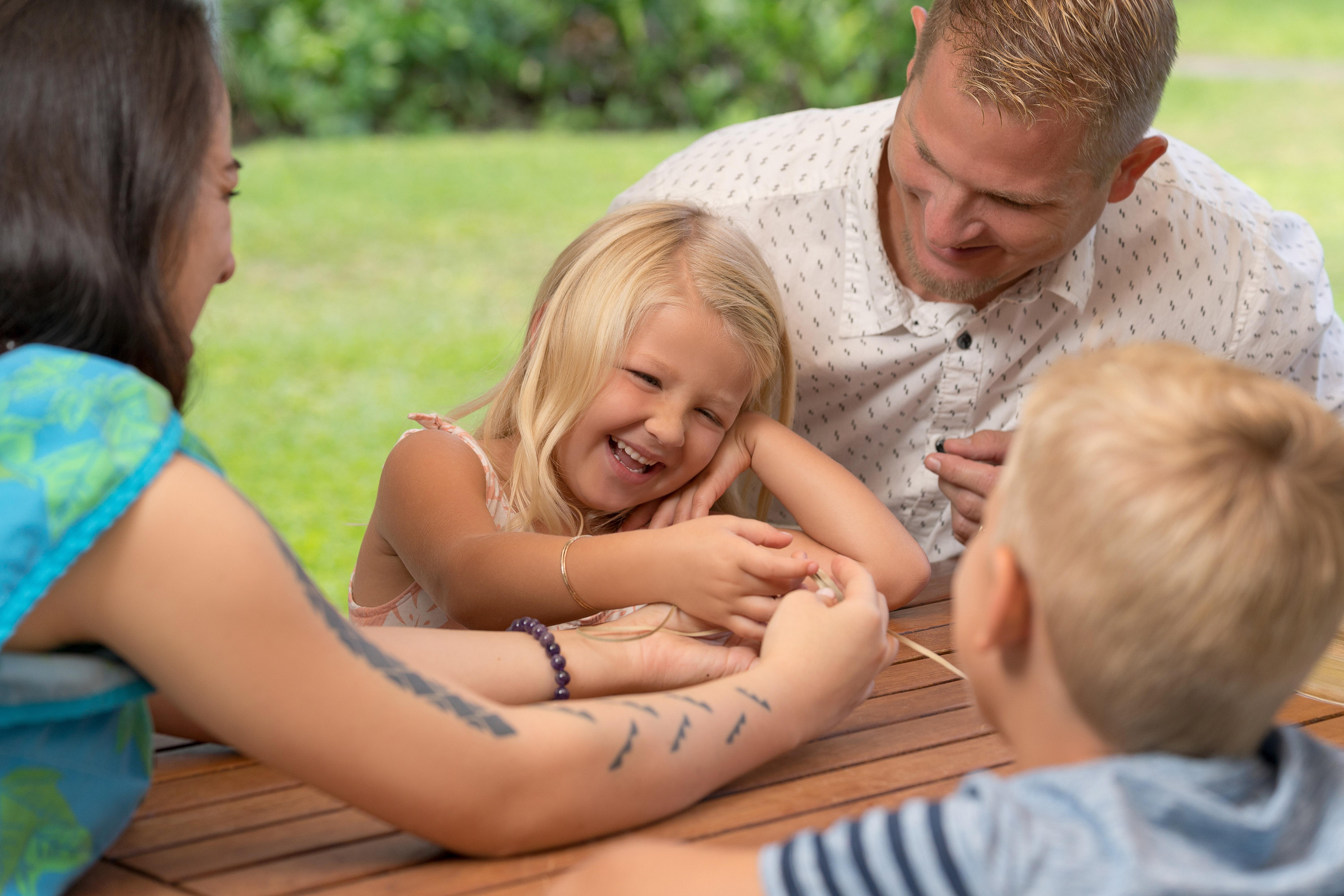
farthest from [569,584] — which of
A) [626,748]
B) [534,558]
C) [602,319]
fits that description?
[626,748]

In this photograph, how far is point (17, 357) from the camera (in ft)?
3.64

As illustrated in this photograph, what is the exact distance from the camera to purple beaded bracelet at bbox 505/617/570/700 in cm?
158

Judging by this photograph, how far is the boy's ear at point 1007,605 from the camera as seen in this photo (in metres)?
1.04

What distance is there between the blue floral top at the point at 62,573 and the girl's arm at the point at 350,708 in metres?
0.02

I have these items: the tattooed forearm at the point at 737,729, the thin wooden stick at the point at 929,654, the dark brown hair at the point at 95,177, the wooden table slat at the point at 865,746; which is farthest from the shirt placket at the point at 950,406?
the dark brown hair at the point at 95,177

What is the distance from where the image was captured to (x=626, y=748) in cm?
128

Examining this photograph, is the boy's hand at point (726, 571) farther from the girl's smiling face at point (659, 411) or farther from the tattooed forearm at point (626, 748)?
the tattooed forearm at point (626, 748)

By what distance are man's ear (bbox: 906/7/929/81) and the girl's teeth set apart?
2.65 feet

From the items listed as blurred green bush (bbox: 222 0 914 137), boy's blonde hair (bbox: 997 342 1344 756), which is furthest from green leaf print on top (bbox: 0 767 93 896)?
blurred green bush (bbox: 222 0 914 137)

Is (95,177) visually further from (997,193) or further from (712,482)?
(997,193)

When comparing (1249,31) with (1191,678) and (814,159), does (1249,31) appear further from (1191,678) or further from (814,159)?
(1191,678)

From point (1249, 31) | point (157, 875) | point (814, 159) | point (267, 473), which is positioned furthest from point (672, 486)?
point (1249, 31)

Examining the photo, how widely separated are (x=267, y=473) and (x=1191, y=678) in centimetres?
531

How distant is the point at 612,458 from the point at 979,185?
73cm
